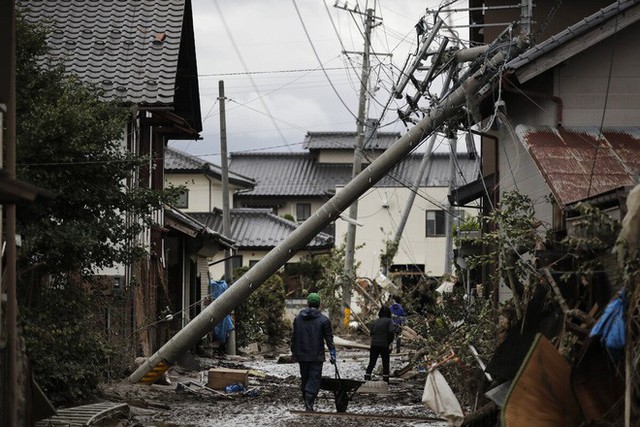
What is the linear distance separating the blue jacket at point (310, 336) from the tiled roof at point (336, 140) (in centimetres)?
5490

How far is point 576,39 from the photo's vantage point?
59.8 ft

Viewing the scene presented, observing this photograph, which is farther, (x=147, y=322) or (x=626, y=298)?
(x=147, y=322)

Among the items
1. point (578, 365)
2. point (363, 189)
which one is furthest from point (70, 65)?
point (578, 365)

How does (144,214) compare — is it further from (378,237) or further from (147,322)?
(378,237)

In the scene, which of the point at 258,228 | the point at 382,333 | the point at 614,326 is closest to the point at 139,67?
the point at 382,333

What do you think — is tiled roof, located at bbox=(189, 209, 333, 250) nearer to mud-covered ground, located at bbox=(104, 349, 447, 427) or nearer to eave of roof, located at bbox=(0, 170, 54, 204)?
mud-covered ground, located at bbox=(104, 349, 447, 427)

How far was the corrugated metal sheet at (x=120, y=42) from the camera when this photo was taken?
23391 mm

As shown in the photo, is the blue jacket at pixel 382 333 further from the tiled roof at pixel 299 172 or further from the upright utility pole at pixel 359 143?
the tiled roof at pixel 299 172

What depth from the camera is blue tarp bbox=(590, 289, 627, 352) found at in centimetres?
970

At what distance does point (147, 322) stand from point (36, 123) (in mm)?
8842

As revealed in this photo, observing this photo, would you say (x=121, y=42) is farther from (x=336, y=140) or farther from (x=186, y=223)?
(x=336, y=140)

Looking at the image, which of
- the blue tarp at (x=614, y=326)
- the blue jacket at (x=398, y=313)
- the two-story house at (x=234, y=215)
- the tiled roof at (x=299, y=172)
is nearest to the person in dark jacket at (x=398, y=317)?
the blue jacket at (x=398, y=313)

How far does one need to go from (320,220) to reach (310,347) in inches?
130

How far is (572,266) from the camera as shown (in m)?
12.7
